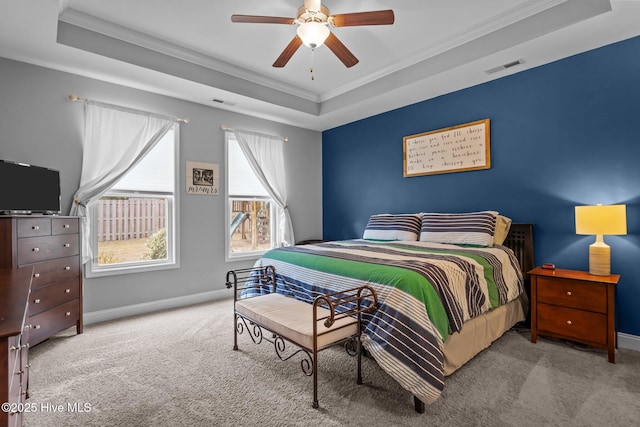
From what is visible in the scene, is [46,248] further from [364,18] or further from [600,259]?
[600,259]

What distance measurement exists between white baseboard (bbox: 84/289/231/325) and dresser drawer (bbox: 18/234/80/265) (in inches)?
31.8

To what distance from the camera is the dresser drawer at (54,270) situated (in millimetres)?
2566

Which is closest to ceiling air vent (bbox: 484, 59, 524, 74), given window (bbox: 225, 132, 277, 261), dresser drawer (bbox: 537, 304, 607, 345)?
dresser drawer (bbox: 537, 304, 607, 345)

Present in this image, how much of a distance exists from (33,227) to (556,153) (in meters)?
4.65

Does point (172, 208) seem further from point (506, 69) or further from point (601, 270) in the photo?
point (601, 270)

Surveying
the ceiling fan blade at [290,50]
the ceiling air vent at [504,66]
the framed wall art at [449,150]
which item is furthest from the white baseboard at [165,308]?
the ceiling fan blade at [290,50]

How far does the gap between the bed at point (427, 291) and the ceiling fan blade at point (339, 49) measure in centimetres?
170

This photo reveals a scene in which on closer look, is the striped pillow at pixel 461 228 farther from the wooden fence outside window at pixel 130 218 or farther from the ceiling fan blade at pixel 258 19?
the wooden fence outside window at pixel 130 218

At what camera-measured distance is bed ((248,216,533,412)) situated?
73.3 inches

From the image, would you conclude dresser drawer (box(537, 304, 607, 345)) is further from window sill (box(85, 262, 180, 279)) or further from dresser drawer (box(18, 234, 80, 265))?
dresser drawer (box(18, 234, 80, 265))

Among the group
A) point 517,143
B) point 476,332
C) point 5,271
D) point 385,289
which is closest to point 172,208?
point 5,271

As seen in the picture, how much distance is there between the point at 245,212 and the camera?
4.73 metres

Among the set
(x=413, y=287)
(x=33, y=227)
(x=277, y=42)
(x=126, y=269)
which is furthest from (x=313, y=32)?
(x=126, y=269)

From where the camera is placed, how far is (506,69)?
327 centimetres
